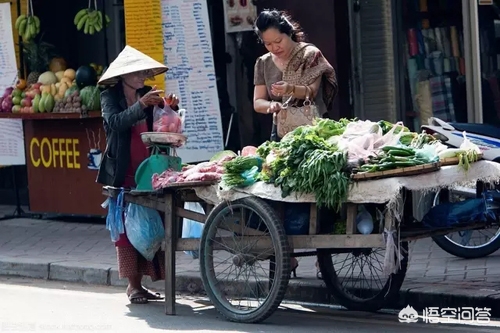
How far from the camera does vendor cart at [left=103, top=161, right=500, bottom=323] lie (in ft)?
20.4

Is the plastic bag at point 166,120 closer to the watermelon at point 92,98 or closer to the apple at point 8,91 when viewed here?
the watermelon at point 92,98

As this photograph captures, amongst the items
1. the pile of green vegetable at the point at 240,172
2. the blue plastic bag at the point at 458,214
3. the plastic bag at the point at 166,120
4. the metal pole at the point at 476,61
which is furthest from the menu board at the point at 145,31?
the blue plastic bag at the point at 458,214

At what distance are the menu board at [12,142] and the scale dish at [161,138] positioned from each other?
15.6 ft

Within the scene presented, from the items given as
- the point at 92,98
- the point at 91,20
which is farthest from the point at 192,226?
the point at 91,20

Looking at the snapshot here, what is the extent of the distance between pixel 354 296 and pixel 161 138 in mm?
1731

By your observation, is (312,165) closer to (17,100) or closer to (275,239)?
(275,239)

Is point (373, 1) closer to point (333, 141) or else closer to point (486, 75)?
point (486, 75)

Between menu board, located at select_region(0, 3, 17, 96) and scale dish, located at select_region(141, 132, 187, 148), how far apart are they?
4933 millimetres

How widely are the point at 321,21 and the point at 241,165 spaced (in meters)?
3.89

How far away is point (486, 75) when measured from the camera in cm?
1002

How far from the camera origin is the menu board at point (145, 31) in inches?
413

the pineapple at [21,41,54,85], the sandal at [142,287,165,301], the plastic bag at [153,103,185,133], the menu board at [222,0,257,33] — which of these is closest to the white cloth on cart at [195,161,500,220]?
the plastic bag at [153,103,185,133]

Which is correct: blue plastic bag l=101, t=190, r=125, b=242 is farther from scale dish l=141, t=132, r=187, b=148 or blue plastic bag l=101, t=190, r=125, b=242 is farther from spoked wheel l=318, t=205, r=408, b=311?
spoked wheel l=318, t=205, r=408, b=311

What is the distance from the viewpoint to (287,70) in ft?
25.0
